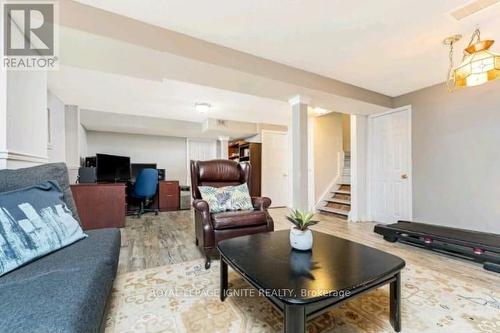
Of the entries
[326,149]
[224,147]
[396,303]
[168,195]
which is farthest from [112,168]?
[396,303]

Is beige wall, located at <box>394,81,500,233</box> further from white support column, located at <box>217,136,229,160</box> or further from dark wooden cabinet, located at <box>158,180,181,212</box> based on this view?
dark wooden cabinet, located at <box>158,180,181,212</box>

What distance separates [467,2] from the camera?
1719 millimetres

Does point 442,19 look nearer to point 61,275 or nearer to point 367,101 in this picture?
point 367,101

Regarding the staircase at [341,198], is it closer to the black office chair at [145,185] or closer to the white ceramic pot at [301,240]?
the white ceramic pot at [301,240]

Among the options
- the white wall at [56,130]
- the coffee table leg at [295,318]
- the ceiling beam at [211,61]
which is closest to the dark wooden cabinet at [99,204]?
the white wall at [56,130]

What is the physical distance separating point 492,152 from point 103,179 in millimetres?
6061

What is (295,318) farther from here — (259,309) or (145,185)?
(145,185)

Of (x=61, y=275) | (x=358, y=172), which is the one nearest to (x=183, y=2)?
(x=61, y=275)

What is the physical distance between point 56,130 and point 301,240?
154 inches

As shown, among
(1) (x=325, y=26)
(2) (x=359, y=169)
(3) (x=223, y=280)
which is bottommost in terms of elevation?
(3) (x=223, y=280)

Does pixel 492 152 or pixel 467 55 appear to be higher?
pixel 467 55

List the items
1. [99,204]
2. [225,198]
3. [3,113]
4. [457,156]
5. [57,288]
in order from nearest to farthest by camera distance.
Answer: [57,288]
[3,113]
[225,198]
[457,156]
[99,204]

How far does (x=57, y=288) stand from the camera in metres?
0.89
